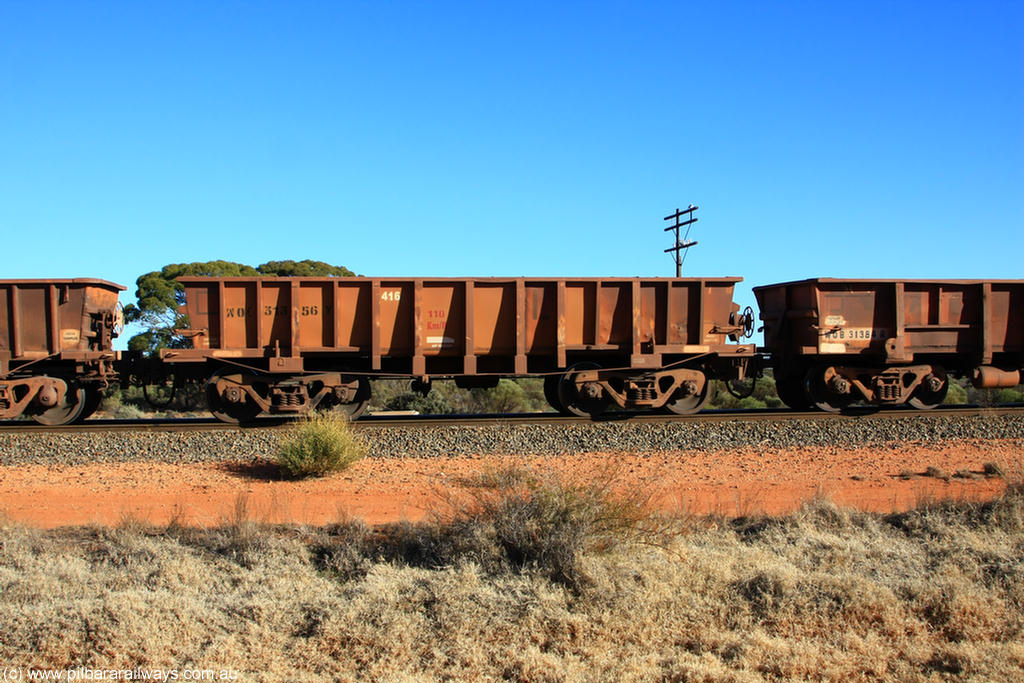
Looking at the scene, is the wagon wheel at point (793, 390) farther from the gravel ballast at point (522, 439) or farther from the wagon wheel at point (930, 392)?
the gravel ballast at point (522, 439)

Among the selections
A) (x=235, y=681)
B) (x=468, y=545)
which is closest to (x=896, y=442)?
(x=468, y=545)

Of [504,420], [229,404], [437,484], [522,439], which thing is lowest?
[437,484]

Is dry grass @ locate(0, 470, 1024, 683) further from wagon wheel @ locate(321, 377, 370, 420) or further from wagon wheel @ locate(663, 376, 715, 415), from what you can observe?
wagon wheel @ locate(663, 376, 715, 415)

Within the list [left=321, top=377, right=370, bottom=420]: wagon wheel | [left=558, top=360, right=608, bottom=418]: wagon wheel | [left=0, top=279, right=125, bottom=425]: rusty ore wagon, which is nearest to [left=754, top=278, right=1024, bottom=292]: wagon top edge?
[left=558, top=360, right=608, bottom=418]: wagon wheel

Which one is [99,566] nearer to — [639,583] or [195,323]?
[639,583]

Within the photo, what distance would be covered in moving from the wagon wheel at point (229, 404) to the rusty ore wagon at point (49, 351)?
1.89 metres

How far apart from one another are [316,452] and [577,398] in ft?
18.3

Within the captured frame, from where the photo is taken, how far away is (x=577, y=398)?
14.1 m

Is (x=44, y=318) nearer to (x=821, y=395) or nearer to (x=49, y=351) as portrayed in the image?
(x=49, y=351)

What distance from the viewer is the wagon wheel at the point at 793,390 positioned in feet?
51.3

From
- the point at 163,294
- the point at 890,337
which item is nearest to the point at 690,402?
the point at 890,337

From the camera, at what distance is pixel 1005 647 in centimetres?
464

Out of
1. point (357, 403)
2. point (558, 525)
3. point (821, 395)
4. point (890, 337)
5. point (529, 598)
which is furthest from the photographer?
point (821, 395)

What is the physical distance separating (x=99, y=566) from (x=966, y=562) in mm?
7025
